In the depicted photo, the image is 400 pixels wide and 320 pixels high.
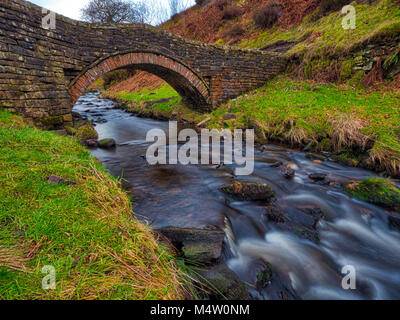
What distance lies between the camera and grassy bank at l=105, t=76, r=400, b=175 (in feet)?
15.9

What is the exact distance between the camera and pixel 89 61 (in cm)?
710

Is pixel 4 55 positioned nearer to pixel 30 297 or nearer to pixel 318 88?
pixel 30 297

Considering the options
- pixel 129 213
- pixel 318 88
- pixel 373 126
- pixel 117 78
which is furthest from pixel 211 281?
pixel 117 78

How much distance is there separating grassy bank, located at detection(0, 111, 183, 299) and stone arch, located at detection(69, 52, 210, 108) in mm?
5572

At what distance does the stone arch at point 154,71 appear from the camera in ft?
23.2

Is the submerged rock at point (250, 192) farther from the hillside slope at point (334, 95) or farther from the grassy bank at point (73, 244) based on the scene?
the hillside slope at point (334, 95)

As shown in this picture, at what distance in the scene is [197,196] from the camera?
12.0ft

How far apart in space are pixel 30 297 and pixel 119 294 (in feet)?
1.48

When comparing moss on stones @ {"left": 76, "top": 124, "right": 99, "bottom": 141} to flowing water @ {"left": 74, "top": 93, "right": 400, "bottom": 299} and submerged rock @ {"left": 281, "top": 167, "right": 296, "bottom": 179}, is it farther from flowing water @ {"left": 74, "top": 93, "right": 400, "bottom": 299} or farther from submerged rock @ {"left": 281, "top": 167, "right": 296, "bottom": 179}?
submerged rock @ {"left": 281, "top": 167, "right": 296, "bottom": 179}

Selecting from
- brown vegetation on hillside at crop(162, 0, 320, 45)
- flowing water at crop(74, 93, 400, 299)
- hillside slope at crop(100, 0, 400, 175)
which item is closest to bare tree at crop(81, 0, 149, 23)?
brown vegetation on hillside at crop(162, 0, 320, 45)
